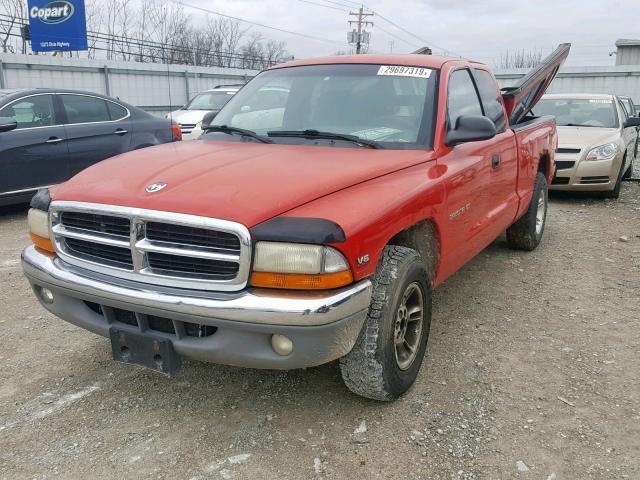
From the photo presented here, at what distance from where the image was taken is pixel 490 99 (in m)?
4.57

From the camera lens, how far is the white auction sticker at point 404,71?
3.72 m

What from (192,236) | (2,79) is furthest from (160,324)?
(2,79)

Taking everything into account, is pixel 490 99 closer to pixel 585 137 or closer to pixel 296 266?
pixel 296 266

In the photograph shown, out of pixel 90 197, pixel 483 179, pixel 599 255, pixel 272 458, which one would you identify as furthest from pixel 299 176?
pixel 599 255

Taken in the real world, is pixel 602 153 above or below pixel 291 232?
below

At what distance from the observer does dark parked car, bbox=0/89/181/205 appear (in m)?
6.69

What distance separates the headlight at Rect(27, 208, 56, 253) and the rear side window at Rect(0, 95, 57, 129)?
4.41 meters

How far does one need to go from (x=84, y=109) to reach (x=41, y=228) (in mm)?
5081

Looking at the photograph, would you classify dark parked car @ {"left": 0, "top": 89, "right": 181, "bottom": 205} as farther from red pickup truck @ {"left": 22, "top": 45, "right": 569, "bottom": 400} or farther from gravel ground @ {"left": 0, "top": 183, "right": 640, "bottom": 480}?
red pickup truck @ {"left": 22, "top": 45, "right": 569, "bottom": 400}

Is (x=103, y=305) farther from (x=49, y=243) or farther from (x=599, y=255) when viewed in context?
(x=599, y=255)

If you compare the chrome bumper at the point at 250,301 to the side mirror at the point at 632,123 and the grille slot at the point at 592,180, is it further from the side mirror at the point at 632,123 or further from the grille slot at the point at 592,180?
the side mirror at the point at 632,123

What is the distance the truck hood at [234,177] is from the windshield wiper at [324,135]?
3.5 inches

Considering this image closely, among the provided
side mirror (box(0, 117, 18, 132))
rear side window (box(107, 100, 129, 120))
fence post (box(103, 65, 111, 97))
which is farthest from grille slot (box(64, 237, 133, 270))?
fence post (box(103, 65, 111, 97))

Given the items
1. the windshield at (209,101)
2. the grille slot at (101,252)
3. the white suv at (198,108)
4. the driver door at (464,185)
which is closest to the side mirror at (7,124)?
the grille slot at (101,252)
